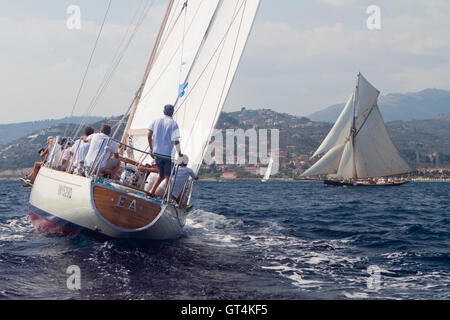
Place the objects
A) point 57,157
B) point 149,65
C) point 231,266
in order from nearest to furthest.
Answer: point 231,266 → point 57,157 → point 149,65

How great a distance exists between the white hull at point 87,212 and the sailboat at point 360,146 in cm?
5411

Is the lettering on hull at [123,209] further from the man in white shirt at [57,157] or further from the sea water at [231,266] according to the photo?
the man in white shirt at [57,157]

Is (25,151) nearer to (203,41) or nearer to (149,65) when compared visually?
(149,65)

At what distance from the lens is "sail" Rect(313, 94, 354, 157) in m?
63.0

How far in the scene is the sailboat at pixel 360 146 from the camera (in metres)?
60.8

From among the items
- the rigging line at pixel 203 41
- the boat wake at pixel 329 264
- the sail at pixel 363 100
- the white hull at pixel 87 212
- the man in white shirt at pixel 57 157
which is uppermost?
the sail at pixel 363 100

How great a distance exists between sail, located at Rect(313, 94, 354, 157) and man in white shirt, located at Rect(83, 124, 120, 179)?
56182 millimetres

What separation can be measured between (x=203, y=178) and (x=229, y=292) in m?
108

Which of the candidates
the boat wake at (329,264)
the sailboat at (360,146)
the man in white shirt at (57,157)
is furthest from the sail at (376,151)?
the man in white shirt at (57,157)

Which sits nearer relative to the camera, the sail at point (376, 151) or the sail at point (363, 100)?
the sail at point (376, 151)

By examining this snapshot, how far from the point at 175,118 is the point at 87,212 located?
3644 mm

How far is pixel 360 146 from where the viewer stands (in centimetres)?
6231

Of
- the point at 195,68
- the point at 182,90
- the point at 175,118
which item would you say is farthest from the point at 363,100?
the point at 175,118
